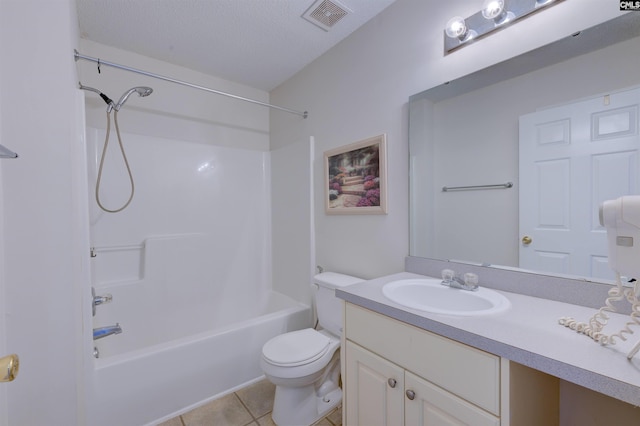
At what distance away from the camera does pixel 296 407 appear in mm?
1485

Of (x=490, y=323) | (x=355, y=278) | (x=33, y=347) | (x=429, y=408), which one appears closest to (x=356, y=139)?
(x=355, y=278)

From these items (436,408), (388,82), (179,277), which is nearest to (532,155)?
(388,82)

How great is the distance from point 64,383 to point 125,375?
0.96ft

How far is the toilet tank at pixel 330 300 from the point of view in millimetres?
1698

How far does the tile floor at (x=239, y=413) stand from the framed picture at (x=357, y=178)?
1289mm

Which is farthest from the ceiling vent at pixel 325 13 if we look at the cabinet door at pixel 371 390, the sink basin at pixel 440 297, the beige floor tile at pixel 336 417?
the beige floor tile at pixel 336 417

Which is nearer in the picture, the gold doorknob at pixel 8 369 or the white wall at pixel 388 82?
the gold doorknob at pixel 8 369

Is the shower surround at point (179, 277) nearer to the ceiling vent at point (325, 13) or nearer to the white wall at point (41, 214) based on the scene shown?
the white wall at point (41, 214)

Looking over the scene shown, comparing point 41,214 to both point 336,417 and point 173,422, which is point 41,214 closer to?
point 173,422

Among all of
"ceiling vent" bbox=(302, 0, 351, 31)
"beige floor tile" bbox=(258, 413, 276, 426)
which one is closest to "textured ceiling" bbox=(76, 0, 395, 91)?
"ceiling vent" bbox=(302, 0, 351, 31)

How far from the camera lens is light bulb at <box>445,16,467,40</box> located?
4.05ft

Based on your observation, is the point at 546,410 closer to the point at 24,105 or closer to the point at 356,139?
the point at 356,139

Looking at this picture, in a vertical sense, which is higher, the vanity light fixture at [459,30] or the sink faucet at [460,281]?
the vanity light fixture at [459,30]

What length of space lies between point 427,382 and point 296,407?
94 centimetres
